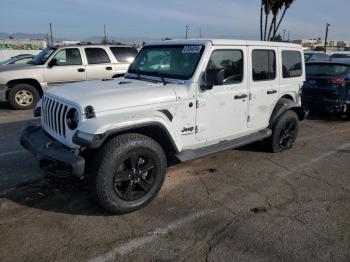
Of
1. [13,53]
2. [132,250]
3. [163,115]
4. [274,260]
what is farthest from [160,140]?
[13,53]

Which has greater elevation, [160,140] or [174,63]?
[174,63]

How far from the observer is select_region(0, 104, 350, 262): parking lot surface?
3.14 metres

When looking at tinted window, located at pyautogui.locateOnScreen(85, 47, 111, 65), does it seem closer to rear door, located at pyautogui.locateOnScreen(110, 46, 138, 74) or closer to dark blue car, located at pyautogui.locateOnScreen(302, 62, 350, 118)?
rear door, located at pyautogui.locateOnScreen(110, 46, 138, 74)

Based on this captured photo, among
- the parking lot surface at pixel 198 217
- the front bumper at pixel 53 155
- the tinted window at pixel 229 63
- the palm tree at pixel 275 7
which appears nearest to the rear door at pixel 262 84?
the tinted window at pixel 229 63

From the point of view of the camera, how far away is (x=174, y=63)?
466 centimetres

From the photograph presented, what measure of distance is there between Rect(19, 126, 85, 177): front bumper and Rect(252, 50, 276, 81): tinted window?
292cm

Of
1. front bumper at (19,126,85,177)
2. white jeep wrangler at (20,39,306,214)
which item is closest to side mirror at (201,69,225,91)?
white jeep wrangler at (20,39,306,214)

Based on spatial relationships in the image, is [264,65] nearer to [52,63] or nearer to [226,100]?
[226,100]

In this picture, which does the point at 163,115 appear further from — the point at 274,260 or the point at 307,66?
the point at 307,66

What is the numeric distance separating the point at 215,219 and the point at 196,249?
2.01 ft

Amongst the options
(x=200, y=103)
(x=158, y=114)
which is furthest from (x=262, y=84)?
(x=158, y=114)

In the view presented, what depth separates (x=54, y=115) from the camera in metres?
4.03

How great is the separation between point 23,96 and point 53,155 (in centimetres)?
725

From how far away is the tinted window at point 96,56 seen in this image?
408 inches
